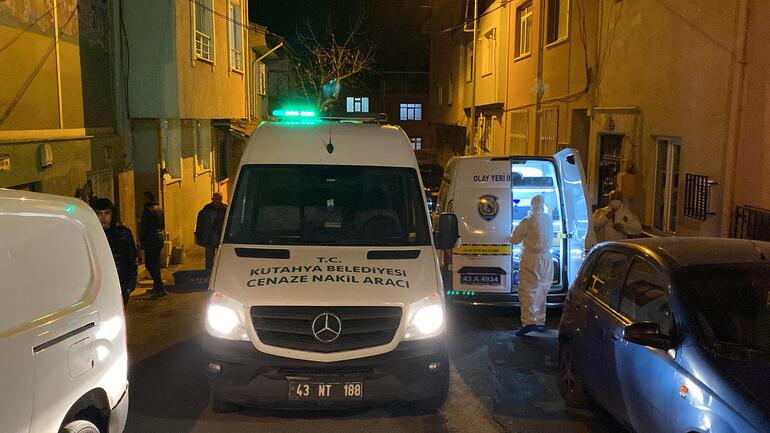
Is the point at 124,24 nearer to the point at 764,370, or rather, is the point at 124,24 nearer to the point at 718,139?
the point at 718,139

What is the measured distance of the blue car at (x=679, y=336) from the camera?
385 centimetres

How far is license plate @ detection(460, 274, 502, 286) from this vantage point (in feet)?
30.1

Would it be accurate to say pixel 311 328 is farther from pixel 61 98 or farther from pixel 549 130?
pixel 549 130

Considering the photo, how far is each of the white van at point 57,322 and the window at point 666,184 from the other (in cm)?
908

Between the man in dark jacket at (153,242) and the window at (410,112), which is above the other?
the window at (410,112)

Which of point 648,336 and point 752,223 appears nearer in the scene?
point 648,336

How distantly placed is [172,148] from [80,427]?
1282 centimetres

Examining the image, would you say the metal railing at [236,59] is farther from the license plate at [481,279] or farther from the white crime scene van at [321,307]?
the white crime scene van at [321,307]

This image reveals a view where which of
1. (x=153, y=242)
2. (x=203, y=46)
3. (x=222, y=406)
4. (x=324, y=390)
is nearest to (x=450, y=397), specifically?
(x=324, y=390)

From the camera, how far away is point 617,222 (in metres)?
10.4

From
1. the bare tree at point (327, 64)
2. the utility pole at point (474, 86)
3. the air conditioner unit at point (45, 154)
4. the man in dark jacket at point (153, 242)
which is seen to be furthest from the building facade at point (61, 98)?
the bare tree at point (327, 64)

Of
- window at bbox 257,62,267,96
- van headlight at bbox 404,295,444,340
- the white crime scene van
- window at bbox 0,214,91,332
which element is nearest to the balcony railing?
the white crime scene van

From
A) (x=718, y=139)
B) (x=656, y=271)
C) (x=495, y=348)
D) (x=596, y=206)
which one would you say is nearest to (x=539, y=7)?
(x=596, y=206)

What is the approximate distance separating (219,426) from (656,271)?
3.44m
